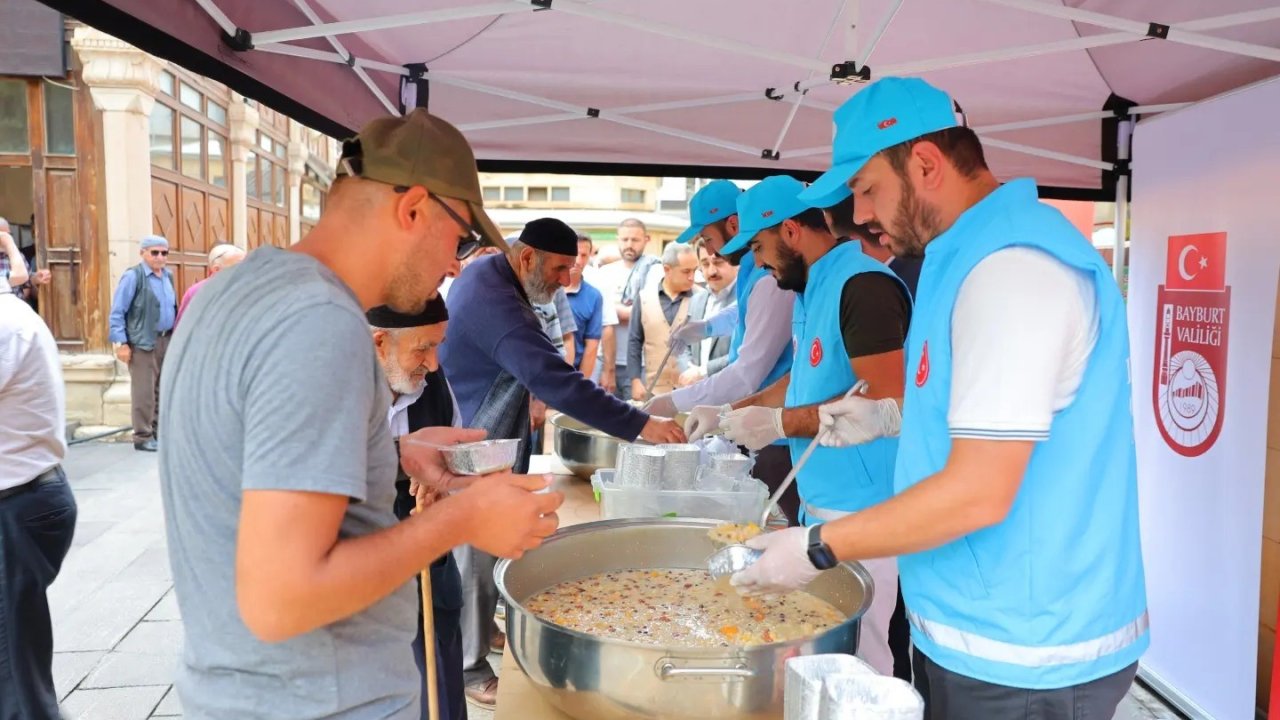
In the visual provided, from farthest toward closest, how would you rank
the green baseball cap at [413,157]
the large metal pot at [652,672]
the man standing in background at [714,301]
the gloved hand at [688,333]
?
the man standing in background at [714,301] < the gloved hand at [688,333] < the large metal pot at [652,672] < the green baseball cap at [413,157]

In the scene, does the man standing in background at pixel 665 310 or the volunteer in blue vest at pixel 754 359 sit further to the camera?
the man standing in background at pixel 665 310

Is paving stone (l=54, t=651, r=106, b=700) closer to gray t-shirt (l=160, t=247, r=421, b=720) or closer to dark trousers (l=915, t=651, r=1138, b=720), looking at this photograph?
gray t-shirt (l=160, t=247, r=421, b=720)

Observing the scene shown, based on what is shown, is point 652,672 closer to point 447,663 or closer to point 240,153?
point 447,663

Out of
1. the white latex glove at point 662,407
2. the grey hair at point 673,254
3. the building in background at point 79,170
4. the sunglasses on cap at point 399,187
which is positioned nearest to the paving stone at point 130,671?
the white latex glove at point 662,407

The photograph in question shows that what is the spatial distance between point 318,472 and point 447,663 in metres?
1.53

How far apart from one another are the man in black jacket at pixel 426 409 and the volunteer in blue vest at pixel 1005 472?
0.96 m

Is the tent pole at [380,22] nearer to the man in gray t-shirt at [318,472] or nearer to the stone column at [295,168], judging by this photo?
the man in gray t-shirt at [318,472]

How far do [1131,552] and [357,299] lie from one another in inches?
45.7

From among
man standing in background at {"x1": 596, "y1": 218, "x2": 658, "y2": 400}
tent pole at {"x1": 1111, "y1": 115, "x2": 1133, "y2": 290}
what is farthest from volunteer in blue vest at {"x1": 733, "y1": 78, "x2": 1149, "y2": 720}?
man standing in background at {"x1": 596, "y1": 218, "x2": 658, "y2": 400}

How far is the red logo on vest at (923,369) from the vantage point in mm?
1293

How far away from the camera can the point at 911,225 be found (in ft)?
4.70

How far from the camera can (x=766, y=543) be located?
1414mm

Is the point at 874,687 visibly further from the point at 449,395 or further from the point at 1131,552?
the point at 449,395

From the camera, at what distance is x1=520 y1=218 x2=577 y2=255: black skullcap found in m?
3.04
